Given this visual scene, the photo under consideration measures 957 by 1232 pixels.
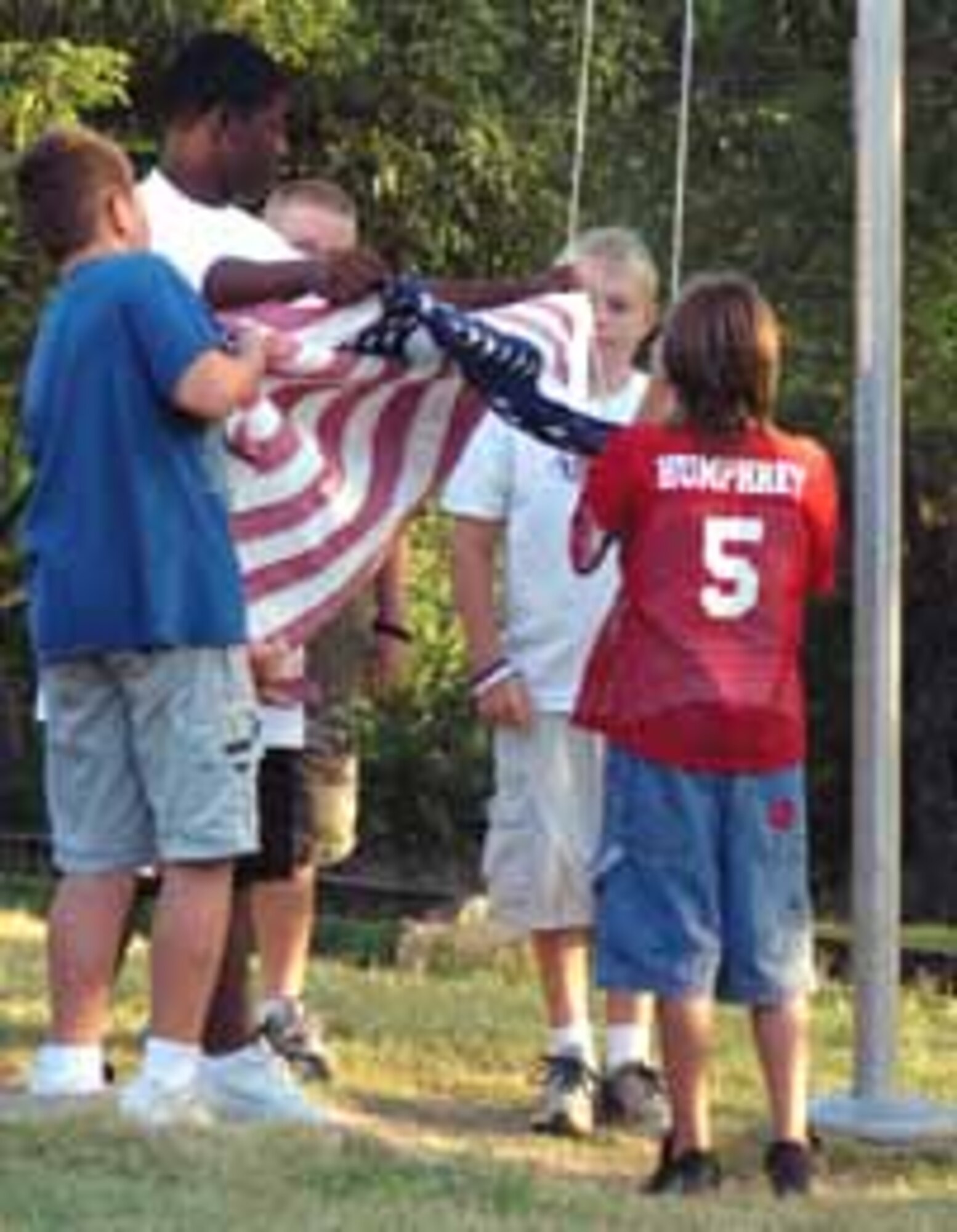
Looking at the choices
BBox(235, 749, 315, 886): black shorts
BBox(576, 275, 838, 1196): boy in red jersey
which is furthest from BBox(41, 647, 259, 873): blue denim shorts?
BBox(576, 275, 838, 1196): boy in red jersey

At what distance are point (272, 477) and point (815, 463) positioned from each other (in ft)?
3.82

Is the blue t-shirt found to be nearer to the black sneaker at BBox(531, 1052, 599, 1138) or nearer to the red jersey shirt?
the red jersey shirt

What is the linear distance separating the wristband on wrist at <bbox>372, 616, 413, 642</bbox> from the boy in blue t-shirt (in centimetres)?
116

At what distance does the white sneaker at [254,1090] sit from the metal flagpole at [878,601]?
1130 millimetres

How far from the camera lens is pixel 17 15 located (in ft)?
57.9

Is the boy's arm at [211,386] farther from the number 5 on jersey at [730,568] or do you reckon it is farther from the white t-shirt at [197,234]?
the number 5 on jersey at [730,568]

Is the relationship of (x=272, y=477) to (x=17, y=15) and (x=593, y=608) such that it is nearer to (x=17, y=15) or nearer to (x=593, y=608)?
(x=593, y=608)

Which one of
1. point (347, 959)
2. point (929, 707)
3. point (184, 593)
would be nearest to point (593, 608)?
point (184, 593)

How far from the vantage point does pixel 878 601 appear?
675 cm

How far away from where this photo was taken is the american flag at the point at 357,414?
6.59 metres

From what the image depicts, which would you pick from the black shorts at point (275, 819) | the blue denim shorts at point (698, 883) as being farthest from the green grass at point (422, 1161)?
the black shorts at point (275, 819)

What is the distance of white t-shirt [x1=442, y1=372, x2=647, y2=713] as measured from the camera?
6824 millimetres

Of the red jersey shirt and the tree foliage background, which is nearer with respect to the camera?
the red jersey shirt

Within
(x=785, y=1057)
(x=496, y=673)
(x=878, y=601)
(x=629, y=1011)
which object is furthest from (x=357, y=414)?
(x=785, y=1057)
